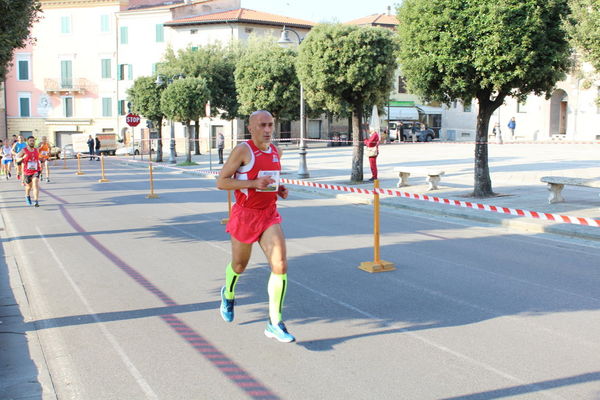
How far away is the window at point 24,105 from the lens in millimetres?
61281

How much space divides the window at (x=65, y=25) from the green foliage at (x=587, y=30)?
58.5 m

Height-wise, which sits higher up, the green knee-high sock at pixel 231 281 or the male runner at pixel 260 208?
the male runner at pixel 260 208

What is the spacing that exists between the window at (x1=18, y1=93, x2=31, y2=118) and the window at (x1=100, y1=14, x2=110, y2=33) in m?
9.56

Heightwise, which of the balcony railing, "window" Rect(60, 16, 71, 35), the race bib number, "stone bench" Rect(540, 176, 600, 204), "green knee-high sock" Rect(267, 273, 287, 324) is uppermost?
"window" Rect(60, 16, 71, 35)

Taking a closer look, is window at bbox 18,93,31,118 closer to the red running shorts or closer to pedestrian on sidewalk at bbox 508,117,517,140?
pedestrian on sidewalk at bbox 508,117,517,140

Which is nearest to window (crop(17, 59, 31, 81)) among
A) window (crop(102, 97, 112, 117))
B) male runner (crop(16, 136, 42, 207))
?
window (crop(102, 97, 112, 117))

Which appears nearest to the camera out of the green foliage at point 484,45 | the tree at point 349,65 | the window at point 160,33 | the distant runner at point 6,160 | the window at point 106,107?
the green foliage at point 484,45

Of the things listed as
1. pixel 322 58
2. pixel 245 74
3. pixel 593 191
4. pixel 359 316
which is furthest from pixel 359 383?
pixel 245 74

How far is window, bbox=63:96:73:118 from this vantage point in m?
61.9

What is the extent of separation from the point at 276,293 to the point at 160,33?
5897 cm

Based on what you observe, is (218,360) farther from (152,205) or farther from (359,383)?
(152,205)

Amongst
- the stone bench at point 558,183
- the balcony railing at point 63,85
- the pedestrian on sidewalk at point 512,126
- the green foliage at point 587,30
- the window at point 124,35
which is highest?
the window at point 124,35

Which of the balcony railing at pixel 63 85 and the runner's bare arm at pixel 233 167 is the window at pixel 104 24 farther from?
the runner's bare arm at pixel 233 167

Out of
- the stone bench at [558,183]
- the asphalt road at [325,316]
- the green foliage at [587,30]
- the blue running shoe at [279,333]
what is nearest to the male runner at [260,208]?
the blue running shoe at [279,333]
